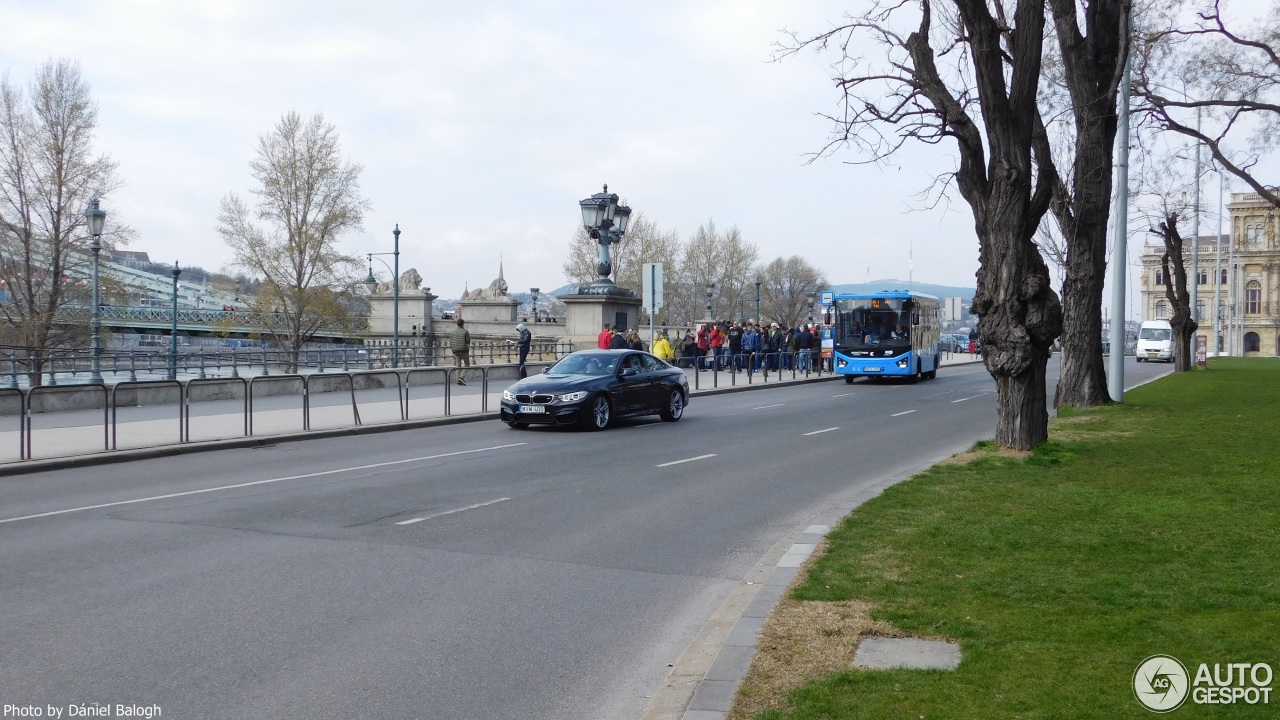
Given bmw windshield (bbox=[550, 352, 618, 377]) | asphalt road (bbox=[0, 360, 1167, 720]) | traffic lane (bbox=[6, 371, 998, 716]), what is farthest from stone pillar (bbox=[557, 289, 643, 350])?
traffic lane (bbox=[6, 371, 998, 716])

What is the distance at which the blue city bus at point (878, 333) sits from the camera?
3747 cm

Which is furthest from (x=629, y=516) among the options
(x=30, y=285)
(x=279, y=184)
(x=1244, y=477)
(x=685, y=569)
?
(x=279, y=184)

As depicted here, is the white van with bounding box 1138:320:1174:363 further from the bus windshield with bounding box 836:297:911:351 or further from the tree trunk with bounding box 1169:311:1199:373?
the bus windshield with bounding box 836:297:911:351

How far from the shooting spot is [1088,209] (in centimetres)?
2188

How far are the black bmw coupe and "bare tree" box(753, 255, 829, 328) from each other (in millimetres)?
→ 99625

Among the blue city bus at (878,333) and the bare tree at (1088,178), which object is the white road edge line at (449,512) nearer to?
the bare tree at (1088,178)

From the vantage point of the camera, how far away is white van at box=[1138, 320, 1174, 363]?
221 feet

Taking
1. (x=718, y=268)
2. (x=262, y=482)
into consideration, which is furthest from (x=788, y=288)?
(x=262, y=482)

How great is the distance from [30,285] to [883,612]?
37468 mm

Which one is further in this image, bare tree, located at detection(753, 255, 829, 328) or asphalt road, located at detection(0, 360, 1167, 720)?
bare tree, located at detection(753, 255, 829, 328)

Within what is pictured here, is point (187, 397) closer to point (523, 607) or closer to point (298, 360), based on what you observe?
point (523, 607)

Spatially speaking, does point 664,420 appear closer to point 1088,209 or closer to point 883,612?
point 1088,209

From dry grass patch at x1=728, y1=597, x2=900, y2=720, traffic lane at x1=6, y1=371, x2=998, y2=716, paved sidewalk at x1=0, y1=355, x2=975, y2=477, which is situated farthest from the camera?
paved sidewalk at x1=0, y1=355, x2=975, y2=477

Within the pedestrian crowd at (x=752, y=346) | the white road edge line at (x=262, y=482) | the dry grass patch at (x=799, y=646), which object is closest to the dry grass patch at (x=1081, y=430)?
the white road edge line at (x=262, y=482)
